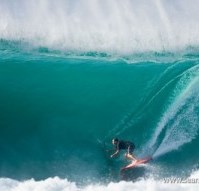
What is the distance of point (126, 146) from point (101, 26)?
4.36 m

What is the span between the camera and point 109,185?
306 inches

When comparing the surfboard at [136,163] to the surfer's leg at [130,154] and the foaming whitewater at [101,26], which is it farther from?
the foaming whitewater at [101,26]

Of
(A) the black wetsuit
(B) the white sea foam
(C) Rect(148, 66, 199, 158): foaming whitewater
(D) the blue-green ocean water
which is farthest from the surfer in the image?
(B) the white sea foam

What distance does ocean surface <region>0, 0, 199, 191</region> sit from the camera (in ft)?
27.0

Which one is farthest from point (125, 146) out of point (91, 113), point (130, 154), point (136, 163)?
point (91, 113)

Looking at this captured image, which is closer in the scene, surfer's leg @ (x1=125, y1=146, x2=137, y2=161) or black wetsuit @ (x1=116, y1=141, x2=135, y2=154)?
black wetsuit @ (x1=116, y1=141, x2=135, y2=154)

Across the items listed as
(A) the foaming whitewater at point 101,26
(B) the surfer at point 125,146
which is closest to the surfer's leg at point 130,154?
(B) the surfer at point 125,146

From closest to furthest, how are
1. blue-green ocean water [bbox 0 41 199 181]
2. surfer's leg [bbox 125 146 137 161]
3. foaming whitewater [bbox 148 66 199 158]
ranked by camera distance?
surfer's leg [bbox 125 146 137 161], blue-green ocean water [bbox 0 41 199 181], foaming whitewater [bbox 148 66 199 158]

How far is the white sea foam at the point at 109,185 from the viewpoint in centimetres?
734

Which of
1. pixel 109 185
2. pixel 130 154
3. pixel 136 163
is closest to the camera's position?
pixel 109 185

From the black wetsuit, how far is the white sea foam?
0.78m

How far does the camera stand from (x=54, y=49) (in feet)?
34.4

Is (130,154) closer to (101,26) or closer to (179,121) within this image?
(179,121)

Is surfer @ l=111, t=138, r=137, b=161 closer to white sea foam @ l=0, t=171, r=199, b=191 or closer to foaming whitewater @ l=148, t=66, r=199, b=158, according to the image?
foaming whitewater @ l=148, t=66, r=199, b=158
